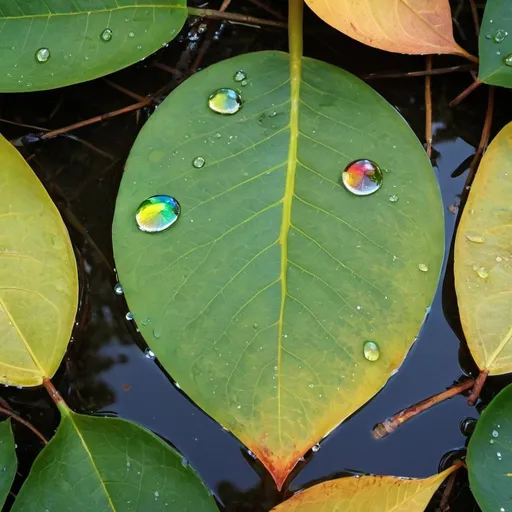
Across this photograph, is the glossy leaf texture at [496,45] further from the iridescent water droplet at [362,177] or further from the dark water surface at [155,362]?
the iridescent water droplet at [362,177]

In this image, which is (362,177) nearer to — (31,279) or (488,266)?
(488,266)

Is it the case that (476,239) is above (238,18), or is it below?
below

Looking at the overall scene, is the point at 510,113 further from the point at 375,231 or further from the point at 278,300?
the point at 278,300

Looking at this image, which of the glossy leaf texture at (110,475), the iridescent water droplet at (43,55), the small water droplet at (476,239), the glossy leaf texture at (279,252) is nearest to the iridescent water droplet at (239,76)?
the glossy leaf texture at (279,252)

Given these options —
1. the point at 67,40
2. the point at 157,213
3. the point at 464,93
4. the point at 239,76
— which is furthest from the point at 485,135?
the point at 67,40

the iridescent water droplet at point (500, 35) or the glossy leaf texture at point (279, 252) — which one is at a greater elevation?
the iridescent water droplet at point (500, 35)

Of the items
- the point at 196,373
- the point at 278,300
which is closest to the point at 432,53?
the point at 278,300
